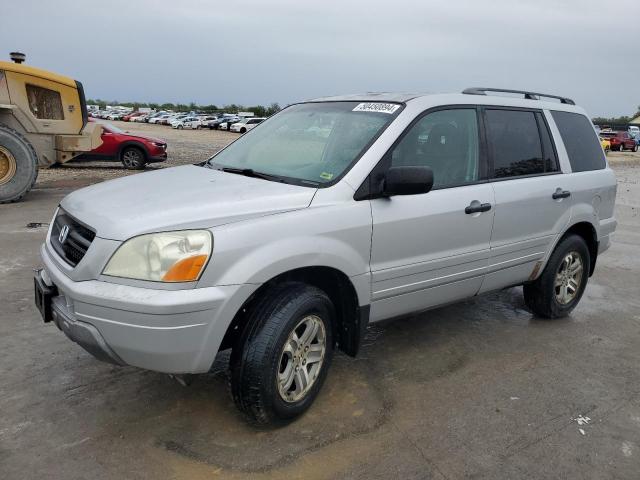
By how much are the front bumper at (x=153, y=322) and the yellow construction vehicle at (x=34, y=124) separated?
7805 millimetres

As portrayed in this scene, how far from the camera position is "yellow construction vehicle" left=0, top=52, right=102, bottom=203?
947 centimetres

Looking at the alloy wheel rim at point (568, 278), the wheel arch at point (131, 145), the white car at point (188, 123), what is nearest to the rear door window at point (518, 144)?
the alloy wheel rim at point (568, 278)

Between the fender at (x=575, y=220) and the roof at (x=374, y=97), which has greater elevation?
the roof at (x=374, y=97)

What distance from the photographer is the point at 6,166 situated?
9609 mm

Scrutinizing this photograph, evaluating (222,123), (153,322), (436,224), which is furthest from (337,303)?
(222,123)

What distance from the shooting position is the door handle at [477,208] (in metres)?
3.84

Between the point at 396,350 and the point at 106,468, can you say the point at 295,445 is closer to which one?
the point at 106,468

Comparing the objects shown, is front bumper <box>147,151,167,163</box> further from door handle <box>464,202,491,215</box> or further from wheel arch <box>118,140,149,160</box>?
door handle <box>464,202,491,215</box>

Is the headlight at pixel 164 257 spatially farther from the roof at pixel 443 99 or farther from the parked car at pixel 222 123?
the parked car at pixel 222 123

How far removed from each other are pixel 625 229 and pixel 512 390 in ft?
23.7

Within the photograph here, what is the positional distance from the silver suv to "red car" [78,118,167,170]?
466 inches

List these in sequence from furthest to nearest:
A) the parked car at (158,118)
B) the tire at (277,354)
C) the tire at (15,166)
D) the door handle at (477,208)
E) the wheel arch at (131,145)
→ the parked car at (158,118) → the wheel arch at (131,145) → the tire at (15,166) → the door handle at (477,208) → the tire at (277,354)

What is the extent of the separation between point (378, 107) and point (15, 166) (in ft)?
26.0

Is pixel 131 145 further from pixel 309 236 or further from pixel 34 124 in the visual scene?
pixel 309 236
